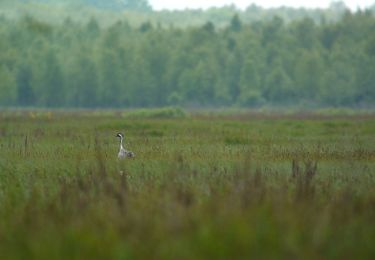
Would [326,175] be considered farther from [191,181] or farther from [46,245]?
[46,245]

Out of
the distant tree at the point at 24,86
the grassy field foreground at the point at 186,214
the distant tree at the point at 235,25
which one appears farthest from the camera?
the distant tree at the point at 235,25

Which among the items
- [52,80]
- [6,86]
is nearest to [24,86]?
[52,80]

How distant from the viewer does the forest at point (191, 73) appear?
332ft

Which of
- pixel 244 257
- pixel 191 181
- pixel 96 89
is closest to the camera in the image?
pixel 244 257

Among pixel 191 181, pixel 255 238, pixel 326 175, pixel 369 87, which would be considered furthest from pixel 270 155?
pixel 369 87

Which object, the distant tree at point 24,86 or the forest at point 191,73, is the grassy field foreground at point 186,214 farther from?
the distant tree at point 24,86

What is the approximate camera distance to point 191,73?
10412 centimetres

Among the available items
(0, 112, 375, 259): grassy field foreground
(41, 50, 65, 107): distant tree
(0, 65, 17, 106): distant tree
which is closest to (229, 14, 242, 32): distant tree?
(41, 50, 65, 107): distant tree

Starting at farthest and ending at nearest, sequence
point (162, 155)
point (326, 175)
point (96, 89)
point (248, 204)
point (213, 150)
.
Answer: point (96, 89) → point (213, 150) → point (162, 155) → point (326, 175) → point (248, 204)

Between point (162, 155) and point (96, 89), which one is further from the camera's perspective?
point (96, 89)

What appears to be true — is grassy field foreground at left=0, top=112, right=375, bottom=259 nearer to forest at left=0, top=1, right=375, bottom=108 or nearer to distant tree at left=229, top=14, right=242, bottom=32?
forest at left=0, top=1, right=375, bottom=108

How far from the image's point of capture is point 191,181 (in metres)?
17.2

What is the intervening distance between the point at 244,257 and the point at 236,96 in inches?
3928

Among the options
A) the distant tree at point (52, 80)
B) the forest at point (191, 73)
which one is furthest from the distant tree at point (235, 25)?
the distant tree at point (52, 80)
